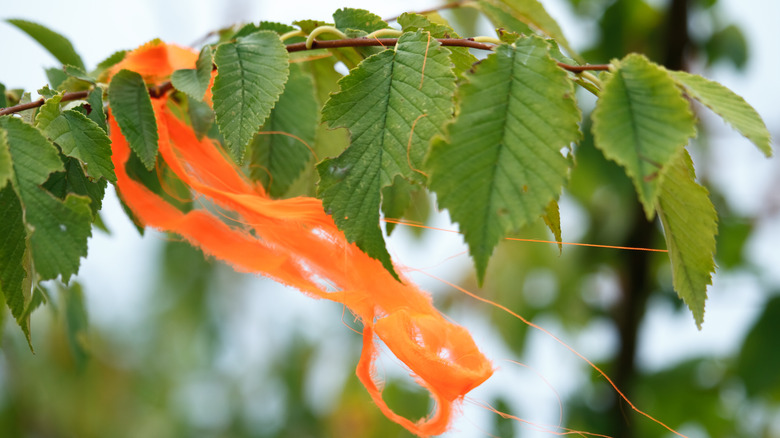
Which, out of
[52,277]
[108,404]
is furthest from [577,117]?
[108,404]

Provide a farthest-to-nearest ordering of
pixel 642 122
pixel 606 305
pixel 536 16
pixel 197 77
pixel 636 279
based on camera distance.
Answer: pixel 606 305
pixel 636 279
pixel 536 16
pixel 197 77
pixel 642 122

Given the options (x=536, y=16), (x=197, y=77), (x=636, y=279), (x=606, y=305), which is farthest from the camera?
(x=606, y=305)

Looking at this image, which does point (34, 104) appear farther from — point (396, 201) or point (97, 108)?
point (396, 201)

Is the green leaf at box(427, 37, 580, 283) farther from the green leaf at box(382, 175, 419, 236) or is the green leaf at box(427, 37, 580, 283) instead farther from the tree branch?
the green leaf at box(382, 175, 419, 236)

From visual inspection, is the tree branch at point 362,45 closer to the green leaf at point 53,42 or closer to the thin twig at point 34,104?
the thin twig at point 34,104

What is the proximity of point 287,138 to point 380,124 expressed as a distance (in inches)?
6.5

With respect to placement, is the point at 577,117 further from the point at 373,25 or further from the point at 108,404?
the point at 108,404

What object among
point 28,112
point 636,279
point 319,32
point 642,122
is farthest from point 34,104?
point 636,279

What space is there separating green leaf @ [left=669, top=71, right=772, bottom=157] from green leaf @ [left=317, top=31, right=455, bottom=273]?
0.30 feet

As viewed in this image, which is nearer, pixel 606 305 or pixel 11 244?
pixel 11 244

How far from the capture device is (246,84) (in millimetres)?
314

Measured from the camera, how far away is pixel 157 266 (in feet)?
6.84

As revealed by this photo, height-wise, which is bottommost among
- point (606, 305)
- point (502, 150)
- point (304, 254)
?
point (606, 305)

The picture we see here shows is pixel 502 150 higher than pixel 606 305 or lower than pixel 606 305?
higher
